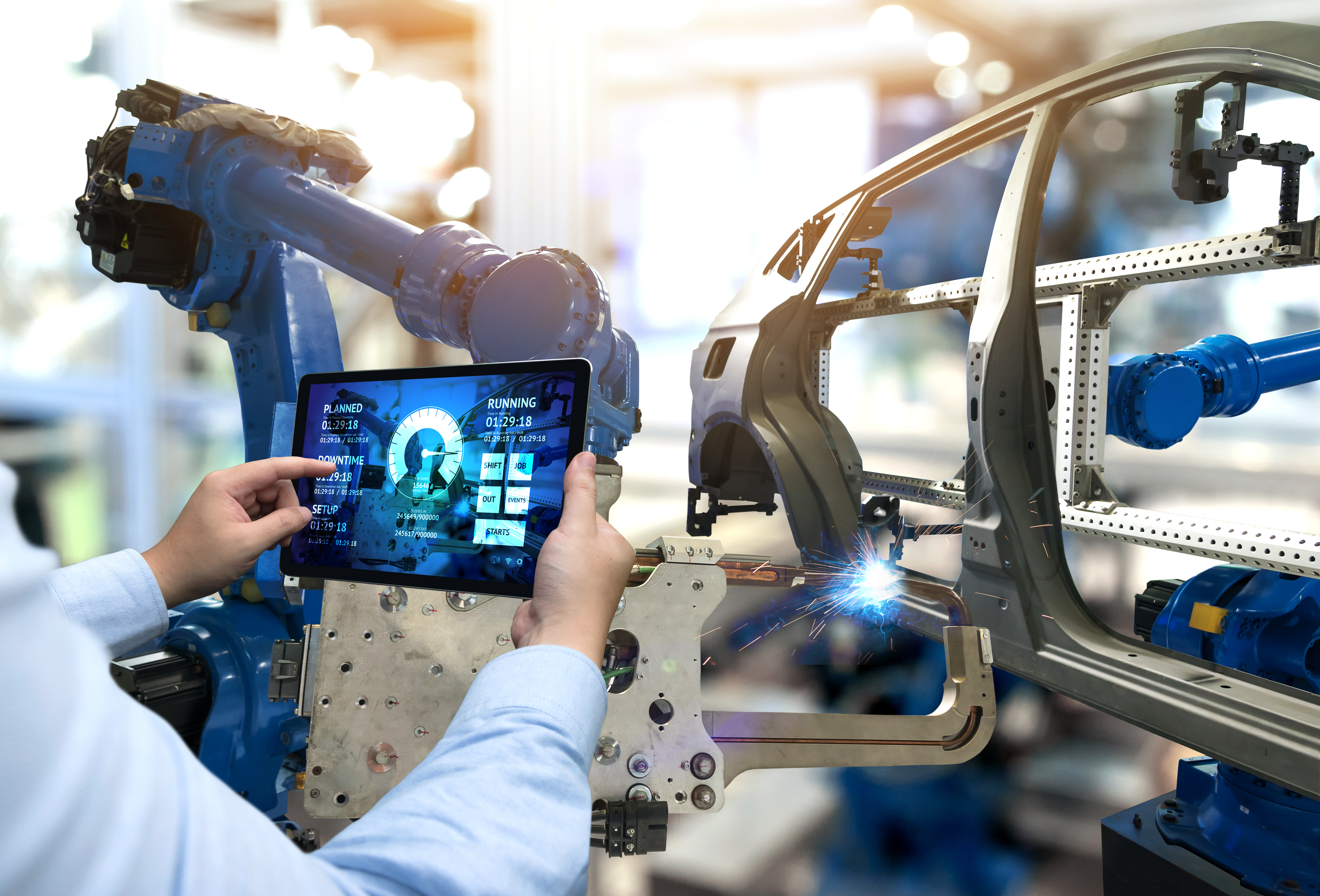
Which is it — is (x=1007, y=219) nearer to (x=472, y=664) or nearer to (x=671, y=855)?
(x=472, y=664)

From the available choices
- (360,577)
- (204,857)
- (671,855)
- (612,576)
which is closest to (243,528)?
(360,577)

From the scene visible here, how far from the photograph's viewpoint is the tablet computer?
4.12ft

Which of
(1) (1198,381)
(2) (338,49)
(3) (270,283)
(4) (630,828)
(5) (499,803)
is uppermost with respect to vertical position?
(2) (338,49)

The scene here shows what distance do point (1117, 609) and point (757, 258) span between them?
354 cm

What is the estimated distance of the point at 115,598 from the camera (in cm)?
129

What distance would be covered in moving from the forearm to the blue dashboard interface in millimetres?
395

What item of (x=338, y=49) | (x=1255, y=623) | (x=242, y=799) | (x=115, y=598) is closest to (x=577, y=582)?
(x=242, y=799)

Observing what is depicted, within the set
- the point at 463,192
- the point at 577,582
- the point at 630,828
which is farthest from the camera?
the point at 463,192

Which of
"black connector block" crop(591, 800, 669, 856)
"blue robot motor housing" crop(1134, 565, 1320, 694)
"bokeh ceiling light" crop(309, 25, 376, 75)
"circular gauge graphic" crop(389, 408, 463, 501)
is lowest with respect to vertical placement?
"black connector block" crop(591, 800, 669, 856)

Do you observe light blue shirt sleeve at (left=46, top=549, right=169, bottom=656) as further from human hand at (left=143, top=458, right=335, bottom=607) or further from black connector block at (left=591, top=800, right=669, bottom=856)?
black connector block at (left=591, top=800, right=669, bottom=856)

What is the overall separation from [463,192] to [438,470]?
5166 mm

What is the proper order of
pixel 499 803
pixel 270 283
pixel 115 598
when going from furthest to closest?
pixel 270 283 < pixel 115 598 < pixel 499 803

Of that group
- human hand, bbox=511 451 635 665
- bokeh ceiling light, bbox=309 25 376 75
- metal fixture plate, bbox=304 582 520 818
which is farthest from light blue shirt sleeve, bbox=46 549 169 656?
bokeh ceiling light, bbox=309 25 376 75

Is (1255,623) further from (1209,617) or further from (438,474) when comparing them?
(438,474)
